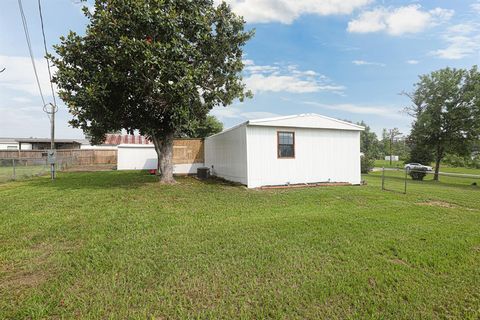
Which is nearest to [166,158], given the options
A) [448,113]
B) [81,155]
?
[81,155]

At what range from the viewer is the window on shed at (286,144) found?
1092 cm

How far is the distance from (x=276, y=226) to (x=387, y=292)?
93.4 inches

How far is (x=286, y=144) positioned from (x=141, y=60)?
6.40m

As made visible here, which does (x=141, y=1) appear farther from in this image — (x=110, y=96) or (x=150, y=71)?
(x=110, y=96)

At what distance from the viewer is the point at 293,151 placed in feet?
36.4

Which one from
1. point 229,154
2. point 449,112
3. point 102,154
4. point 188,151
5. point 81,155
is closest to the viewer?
point 229,154

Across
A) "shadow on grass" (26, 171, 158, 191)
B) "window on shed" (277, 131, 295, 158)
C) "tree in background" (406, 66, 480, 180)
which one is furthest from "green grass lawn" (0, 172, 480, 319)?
"tree in background" (406, 66, 480, 180)

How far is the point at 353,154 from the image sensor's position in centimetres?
1210

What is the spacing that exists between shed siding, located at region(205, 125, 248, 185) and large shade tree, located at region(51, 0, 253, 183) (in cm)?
223

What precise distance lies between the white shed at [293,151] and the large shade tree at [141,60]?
8.89 ft

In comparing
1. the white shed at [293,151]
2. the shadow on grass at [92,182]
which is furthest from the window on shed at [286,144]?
the shadow on grass at [92,182]

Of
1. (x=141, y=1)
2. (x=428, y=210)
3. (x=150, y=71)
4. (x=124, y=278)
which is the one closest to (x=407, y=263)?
(x=124, y=278)

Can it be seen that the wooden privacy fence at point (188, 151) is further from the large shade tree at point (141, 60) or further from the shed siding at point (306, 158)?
the shed siding at point (306, 158)

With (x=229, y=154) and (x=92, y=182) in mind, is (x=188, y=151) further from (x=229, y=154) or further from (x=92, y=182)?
(x=92, y=182)
